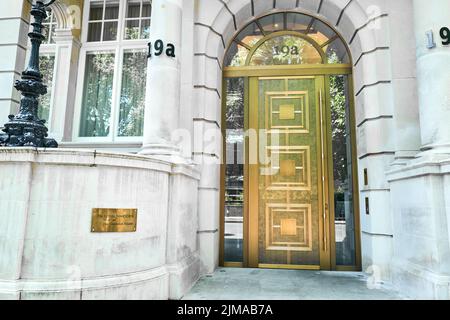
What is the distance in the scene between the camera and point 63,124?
299 inches

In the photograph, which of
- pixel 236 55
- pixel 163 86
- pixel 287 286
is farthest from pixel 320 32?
pixel 287 286

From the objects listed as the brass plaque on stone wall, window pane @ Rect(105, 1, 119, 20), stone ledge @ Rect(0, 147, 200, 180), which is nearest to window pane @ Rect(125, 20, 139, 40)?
window pane @ Rect(105, 1, 119, 20)

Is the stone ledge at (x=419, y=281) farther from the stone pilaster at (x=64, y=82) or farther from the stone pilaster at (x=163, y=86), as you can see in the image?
the stone pilaster at (x=64, y=82)

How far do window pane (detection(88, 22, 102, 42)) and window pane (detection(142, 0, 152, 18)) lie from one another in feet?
3.87

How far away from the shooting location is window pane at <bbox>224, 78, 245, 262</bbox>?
279 inches

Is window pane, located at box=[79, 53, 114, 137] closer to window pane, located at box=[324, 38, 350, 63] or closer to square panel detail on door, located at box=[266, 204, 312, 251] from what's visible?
square panel detail on door, located at box=[266, 204, 312, 251]

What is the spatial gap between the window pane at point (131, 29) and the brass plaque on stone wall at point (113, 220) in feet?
17.4

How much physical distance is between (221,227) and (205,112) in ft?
8.37

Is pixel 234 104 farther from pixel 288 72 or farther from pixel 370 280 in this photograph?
pixel 370 280

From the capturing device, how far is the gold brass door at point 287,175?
6.91m

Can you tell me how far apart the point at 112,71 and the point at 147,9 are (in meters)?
1.85

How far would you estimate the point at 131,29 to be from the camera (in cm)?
812

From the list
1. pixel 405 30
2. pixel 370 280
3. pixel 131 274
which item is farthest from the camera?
pixel 405 30

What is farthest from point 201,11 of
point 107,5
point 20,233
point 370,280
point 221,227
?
point 370,280
